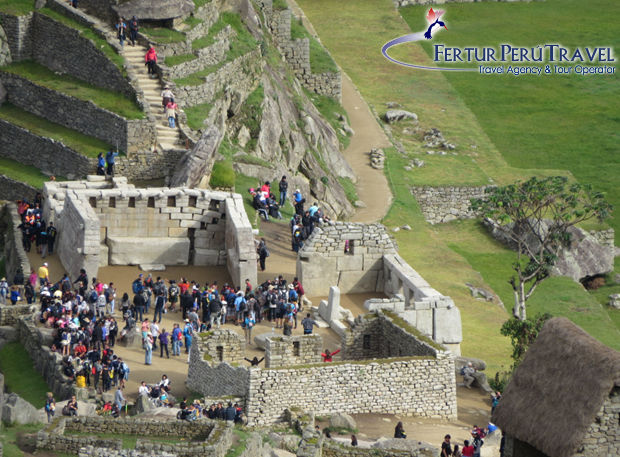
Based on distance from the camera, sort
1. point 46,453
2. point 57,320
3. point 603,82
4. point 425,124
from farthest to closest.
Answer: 1. point 603,82
2. point 425,124
3. point 57,320
4. point 46,453

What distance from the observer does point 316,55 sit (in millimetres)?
133750

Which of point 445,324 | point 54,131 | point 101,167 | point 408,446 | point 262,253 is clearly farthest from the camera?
point 54,131

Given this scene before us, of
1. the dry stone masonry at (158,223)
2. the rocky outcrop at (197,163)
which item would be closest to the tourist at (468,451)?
the dry stone masonry at (158,223)

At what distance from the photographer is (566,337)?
58406 millimetres

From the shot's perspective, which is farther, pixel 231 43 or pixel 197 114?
pixel 231 43

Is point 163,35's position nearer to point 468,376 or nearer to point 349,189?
point 349,189

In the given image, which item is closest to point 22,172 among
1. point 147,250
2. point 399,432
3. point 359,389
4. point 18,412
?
point 147,250

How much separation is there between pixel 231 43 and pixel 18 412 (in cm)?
5063

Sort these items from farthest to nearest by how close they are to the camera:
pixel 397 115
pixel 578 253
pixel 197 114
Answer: pixel 397 115, pixel 578 253, pixel 197 114

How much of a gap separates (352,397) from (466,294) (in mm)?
34379

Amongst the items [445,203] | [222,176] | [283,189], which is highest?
[445,203]

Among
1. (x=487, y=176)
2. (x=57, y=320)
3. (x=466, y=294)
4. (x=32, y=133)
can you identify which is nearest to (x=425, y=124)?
(x=487, y=176)

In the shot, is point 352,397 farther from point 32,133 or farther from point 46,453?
point 32,133

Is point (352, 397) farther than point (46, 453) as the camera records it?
Yes
